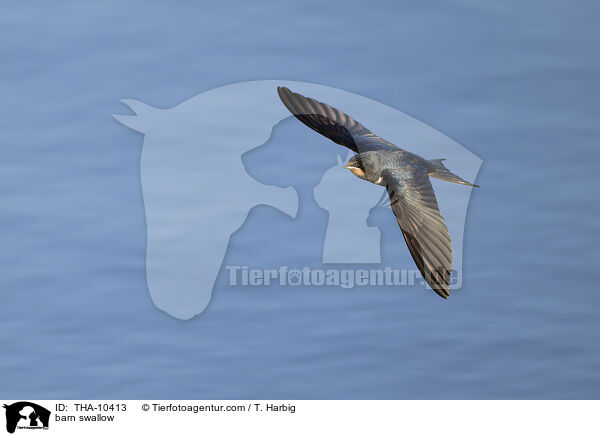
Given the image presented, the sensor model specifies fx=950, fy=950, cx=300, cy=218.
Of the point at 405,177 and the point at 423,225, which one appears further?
the point at 405,177

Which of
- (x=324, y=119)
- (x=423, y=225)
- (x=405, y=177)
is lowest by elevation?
(x=423, y=225)

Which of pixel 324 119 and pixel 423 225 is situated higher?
pixel 324 119

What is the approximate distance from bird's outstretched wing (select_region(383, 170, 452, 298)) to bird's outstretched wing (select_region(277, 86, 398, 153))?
0.31 m

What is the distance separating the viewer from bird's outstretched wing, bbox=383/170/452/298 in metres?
2.70

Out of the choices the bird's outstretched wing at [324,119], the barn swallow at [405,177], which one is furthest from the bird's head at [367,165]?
the bird's outstretched wing at [324,119]

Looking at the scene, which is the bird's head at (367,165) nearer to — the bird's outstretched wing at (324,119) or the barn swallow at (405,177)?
the barn swallow at (405,177)

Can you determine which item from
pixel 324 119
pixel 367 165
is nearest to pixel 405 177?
pixel 367 165

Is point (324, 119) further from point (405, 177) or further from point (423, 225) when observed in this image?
point (423, 225)

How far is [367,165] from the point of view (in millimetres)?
2979

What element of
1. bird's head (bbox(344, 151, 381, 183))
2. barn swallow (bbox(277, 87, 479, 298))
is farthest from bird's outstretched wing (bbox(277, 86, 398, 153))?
bird's head (bbox(344, 151, 381, 183))

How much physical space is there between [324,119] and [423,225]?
632mm

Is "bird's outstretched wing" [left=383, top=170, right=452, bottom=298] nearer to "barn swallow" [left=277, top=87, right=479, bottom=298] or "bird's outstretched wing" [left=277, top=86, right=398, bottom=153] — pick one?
"barn swallow" [left=277, top=87, right=479, bottom=298]
